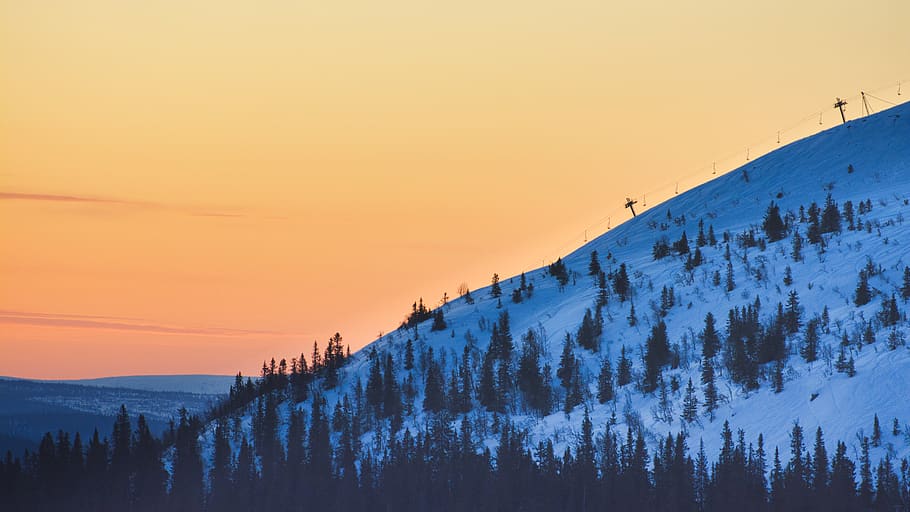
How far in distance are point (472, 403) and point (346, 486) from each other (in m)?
27.6

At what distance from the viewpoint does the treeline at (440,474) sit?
108 meters

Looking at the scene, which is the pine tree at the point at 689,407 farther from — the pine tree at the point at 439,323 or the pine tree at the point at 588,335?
the pine tree at the point at 439,323

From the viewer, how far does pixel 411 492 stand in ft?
→ 434

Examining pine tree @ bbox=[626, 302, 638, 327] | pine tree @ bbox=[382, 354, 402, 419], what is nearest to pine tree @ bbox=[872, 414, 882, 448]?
pine tree @ bbox=[626, 302, 638, 327]

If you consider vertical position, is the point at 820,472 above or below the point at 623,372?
below

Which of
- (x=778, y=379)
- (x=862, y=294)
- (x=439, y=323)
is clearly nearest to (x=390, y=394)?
(x=439, y=323)

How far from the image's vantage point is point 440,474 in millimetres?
134875

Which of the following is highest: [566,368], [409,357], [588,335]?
[409,357]

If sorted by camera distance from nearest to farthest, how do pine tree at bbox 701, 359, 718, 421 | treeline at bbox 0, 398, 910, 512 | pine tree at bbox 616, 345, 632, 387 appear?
treeline at bbox 0, 398, 910, 512 → pine tree at bbox 701, 359, 718, 421 → pine tree at bbox 616, 345, 632, 387

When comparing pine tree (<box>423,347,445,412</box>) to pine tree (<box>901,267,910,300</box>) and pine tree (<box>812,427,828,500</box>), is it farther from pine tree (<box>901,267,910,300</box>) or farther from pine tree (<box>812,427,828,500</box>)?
pine tree (<box>812,427,828,500</box>)

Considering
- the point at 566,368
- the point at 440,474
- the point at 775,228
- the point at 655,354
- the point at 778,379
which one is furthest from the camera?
the point at 775,228

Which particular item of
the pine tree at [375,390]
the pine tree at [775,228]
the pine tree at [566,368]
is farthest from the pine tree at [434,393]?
the pine tree at [775,228]

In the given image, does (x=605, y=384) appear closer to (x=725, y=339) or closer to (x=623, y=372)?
(x=623, y=372)

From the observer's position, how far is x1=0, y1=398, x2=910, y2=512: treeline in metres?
108
